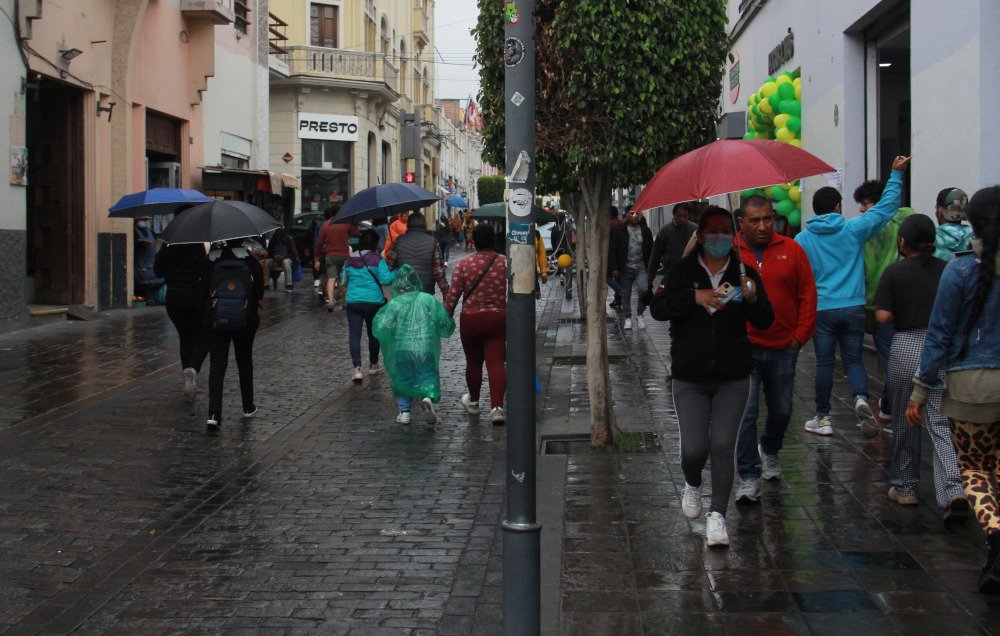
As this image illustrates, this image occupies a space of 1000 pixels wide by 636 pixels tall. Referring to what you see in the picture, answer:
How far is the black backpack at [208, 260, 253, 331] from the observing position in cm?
920

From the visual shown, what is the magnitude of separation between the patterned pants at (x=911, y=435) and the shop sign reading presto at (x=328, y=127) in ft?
108

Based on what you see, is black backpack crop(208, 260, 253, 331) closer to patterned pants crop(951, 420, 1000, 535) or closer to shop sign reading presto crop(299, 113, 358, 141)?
patterned pants crop(951, 420, 1000, 535)

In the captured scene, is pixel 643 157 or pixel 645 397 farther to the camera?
pixel 645 397

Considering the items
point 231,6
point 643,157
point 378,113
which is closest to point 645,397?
point 643,157

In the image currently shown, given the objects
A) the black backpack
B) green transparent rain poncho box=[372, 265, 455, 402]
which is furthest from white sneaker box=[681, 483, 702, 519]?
the black backpack

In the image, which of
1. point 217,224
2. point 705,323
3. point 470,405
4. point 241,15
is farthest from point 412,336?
point 241,15

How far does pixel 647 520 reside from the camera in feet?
20.6

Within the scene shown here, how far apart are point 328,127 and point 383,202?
27.5 metres

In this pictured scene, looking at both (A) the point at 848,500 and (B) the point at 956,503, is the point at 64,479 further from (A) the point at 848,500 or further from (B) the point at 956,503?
(B) the point at 956,503

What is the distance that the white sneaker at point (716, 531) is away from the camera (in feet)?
18.6

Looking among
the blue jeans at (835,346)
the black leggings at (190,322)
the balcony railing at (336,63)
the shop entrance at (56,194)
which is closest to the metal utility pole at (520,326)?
the blue jeans at (835,346)

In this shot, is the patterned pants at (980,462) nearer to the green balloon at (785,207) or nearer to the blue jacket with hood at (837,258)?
the blue jacket with hood at (837,258)

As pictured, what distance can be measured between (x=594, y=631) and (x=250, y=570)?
1.90 m

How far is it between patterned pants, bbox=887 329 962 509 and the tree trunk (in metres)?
2.23
